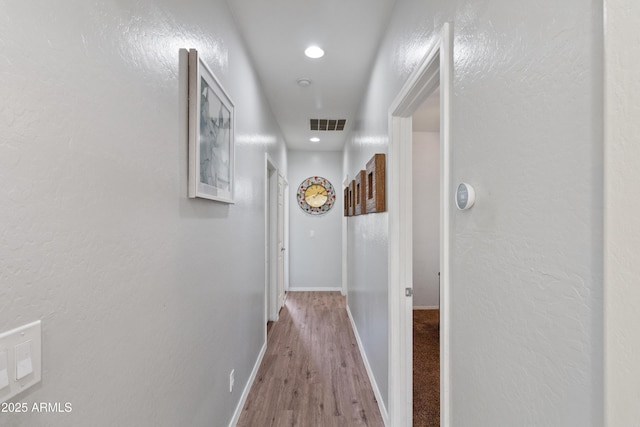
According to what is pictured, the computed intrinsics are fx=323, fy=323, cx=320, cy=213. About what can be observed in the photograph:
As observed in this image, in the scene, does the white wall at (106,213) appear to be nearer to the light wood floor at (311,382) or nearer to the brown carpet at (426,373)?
the light wood floor at (311,382)

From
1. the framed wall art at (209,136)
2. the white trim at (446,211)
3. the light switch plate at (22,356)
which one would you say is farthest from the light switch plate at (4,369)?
the white trim at (446,211)

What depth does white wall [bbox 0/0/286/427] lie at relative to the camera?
61cm

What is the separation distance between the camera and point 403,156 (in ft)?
6.12

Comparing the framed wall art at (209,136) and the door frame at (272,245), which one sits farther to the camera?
the door frame at (272,245)

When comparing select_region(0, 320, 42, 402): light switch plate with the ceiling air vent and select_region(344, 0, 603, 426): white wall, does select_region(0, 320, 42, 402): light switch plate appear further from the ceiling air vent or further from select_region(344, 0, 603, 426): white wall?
the ceiling air vent

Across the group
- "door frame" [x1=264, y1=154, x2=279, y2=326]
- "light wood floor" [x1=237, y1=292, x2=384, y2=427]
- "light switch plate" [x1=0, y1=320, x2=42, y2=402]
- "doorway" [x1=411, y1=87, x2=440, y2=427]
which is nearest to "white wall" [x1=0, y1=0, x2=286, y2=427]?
"light switch plate" [x1=0, y1=320, x2=42, y2=402]

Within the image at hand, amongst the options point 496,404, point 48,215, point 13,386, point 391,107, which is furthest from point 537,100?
point 391,107

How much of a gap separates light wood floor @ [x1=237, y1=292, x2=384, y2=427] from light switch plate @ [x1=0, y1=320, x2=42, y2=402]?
1757 millimetres

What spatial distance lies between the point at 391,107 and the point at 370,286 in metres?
1.45

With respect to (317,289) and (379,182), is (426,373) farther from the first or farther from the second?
(317,289)

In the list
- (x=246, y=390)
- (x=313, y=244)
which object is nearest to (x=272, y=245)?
(x=313, y=244)

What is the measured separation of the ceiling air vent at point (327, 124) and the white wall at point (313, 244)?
4.82 ft
